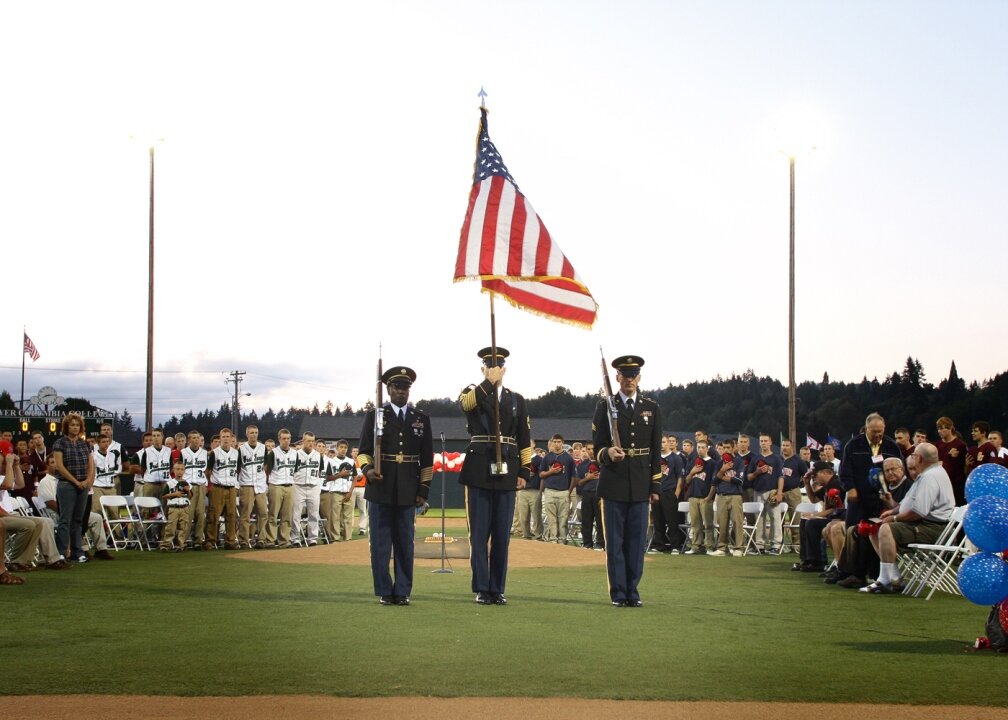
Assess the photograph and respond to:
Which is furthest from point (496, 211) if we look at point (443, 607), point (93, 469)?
point (93, 469)

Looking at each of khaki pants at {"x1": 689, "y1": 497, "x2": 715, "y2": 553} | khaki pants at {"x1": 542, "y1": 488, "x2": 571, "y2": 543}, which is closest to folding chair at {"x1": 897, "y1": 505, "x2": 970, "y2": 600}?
khaki pants at {"x1": 689, "y1": 497, "x2": 715, "y2": 553}

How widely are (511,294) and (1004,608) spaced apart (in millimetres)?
5534

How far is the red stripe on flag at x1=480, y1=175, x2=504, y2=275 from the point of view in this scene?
11227 millimetres

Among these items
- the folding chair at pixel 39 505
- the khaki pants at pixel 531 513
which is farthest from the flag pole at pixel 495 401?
the khaki pants at pixel 531 513

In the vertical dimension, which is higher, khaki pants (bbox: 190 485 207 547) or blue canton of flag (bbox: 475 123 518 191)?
blue canton of flag (bbox: 475 123 518 191)

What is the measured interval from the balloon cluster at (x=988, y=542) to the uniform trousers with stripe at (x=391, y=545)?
492 centimetres

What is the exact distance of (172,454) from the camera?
21.0 meters

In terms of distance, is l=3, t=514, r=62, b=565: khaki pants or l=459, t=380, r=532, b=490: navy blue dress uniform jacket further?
l=3, t=514, r=62, b=565: khaki pants

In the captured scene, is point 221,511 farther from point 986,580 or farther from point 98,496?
point 986,580

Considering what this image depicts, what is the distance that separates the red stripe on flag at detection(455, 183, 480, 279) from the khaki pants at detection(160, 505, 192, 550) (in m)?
10.9

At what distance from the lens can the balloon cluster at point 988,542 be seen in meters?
8.34

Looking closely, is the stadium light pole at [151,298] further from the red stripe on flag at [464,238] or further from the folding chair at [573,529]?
the red stripe on flag at [464,238]

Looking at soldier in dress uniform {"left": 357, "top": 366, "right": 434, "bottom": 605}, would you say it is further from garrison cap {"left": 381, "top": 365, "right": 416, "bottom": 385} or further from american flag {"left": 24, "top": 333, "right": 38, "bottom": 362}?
american flag {"left": 24, "top": 333, "right": 38, "bottom": 362}

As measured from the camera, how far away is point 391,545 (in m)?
11.0
